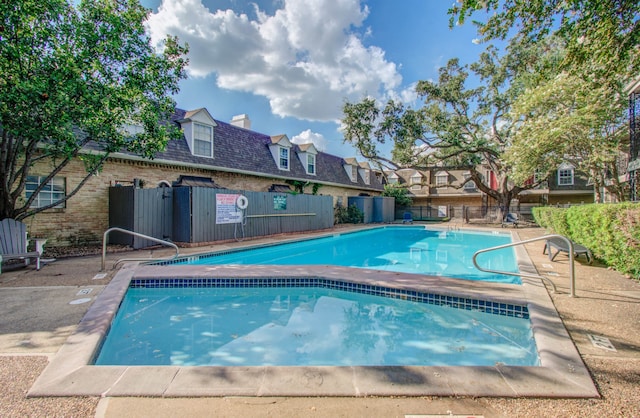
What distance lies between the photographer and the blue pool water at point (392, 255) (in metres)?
8.75

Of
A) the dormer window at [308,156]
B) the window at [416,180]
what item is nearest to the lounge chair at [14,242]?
the dormer window at [308,156]

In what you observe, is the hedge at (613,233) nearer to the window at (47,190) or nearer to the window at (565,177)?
the window at (47,190)

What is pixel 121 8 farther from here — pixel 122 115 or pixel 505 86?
pixel 505 86

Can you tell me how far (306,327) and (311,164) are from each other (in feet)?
53.6

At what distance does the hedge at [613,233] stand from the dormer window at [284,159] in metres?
13.4

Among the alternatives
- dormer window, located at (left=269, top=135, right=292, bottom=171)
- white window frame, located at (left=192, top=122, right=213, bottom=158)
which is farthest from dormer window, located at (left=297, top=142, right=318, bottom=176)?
white window frame, located at (left=192, top=122, right=213, bottom=158)

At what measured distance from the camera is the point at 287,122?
22.8 meters

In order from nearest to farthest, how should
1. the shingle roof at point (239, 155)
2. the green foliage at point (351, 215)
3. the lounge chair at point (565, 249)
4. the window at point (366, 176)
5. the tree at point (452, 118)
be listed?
the lounge chair at point (565, 249) → the shingle roof at point (239, 155) → the tree at point (452, 118) → the green foliage at point (351, 215) → the window at point (366, 176)

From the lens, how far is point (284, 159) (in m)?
18.1

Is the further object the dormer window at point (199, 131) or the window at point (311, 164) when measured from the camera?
the window at point (311, 164)

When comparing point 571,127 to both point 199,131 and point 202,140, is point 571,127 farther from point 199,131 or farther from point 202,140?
point 199,131

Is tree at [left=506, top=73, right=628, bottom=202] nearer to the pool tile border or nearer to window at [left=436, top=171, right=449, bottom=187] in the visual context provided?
the pool tile border

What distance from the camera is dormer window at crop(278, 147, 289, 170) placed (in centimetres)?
1777

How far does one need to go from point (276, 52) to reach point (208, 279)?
443 inches
